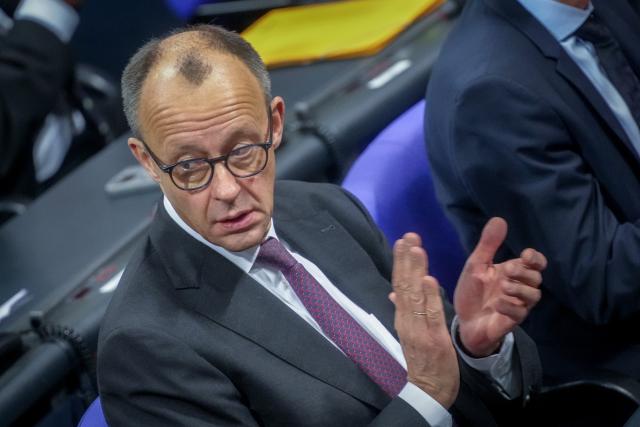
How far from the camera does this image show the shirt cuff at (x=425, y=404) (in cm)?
125

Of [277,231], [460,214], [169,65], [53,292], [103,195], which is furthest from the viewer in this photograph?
[103,195]

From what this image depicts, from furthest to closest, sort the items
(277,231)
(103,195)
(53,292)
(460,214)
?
1. (103,195)
2. (53,292)
3. (460,214)
4. (277,231)

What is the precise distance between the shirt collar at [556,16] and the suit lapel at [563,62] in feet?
0.05

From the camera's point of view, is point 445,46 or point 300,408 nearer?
point 300,408

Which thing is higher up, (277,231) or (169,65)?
(169,65)

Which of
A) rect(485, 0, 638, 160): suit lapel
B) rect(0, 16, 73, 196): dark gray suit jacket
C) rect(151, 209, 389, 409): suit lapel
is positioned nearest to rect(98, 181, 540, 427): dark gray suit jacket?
rect(151, 209, 389, 409): suit lapel

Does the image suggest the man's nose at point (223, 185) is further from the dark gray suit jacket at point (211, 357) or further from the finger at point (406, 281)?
the finger at point (406, 281)

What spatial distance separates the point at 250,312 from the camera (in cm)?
130

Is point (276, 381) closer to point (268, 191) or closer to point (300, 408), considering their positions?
point (300, 408)

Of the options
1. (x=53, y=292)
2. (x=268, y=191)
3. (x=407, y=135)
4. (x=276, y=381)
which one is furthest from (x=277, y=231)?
(x=53, y=292)

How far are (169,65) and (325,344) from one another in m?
0.38

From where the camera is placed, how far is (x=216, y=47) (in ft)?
4.19

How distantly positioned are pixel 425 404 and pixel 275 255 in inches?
10.3

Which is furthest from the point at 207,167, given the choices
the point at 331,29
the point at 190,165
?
the point at 331,29
